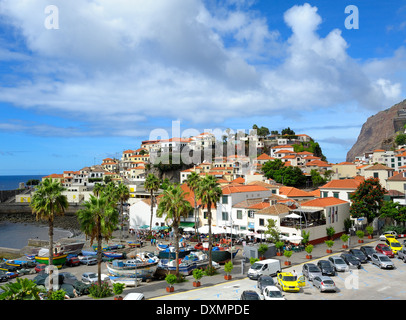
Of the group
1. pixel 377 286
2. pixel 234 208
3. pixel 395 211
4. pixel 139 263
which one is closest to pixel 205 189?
pixel 139 263

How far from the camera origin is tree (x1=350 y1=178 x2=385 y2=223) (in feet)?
169

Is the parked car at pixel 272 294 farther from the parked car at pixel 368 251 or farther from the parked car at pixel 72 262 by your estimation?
the parked car at pixel 72 262

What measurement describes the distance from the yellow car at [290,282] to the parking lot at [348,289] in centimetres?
40

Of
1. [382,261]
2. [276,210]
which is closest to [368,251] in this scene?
[382,261]

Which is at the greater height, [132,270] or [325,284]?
[325,284]

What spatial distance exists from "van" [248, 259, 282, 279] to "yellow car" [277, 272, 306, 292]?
3209 millimetres

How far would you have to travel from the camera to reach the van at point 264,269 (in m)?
30.7

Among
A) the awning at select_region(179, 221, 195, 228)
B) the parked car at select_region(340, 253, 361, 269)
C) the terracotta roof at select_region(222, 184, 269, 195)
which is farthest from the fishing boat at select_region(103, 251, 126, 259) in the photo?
the parked car at select_region(340, 253, 361, 269)

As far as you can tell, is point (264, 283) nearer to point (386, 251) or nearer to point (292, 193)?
point (386, 251)

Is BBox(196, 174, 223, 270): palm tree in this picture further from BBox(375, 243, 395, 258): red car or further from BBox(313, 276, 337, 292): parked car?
BBox(375, 243, 395, 258): red car

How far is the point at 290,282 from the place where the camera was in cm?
2644

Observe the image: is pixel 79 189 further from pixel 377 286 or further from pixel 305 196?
pixel 377 286

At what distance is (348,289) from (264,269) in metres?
7.53

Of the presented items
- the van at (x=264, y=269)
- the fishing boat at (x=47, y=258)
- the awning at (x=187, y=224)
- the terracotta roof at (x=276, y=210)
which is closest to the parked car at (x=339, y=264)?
the van at (x=264, y=269)
